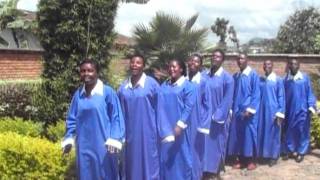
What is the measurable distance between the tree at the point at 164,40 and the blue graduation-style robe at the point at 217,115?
3149 mm

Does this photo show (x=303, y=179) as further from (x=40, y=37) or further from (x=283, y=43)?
(x=283, y=43)

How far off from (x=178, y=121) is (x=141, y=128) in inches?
23.7

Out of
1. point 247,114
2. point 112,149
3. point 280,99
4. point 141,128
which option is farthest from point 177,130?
point 280,99

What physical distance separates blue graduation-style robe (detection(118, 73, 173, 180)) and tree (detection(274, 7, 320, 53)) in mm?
16416

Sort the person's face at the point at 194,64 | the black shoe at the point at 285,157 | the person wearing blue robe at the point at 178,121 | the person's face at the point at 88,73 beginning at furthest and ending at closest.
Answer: the black shoe at the point at 285,157
the person's face at the point at 194,64
the person wearing blue robe at the point at 178,121
the person's face at the point at 88,73

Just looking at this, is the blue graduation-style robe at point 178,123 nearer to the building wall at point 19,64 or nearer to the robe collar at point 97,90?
the robe collar at point 97,90

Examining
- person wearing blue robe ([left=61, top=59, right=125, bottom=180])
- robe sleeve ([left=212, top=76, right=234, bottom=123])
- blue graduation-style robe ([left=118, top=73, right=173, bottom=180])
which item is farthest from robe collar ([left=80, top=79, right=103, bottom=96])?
robe sleeve ([left=212, top=76, right=234, bottom=123])

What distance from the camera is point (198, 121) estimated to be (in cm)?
771

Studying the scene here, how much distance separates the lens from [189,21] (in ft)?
40.0

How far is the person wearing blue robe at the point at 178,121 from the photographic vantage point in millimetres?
7043

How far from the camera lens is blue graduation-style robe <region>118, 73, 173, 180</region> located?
653 centimetres

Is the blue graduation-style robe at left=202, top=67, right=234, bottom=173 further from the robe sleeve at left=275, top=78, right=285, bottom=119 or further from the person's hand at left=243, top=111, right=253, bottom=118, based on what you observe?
the robe sleeve at left=275, top=78, right=285, bottom=119

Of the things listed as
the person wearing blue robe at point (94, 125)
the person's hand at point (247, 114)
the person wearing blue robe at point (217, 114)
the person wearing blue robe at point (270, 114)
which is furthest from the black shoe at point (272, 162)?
the person wearing blue robe at point (94, 125)

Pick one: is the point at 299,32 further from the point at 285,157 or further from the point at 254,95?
the point at 254,95
